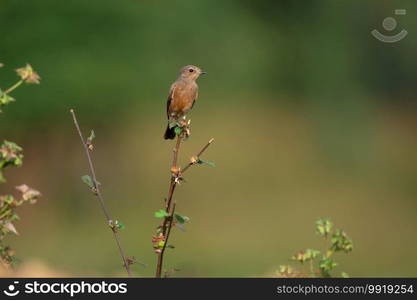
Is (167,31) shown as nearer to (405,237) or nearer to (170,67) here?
(170,67)

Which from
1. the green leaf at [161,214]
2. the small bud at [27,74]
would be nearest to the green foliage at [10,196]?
the small bud at [27,74]

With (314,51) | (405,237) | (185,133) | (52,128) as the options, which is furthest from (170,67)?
(185,133)

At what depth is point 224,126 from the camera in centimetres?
2183

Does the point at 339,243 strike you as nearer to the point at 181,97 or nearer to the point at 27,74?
the point at 27,74

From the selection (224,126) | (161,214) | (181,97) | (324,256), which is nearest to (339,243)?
(324,256)

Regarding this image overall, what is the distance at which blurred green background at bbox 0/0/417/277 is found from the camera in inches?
592

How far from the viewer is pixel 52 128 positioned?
16297mm

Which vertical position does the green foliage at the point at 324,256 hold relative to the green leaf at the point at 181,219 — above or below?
above

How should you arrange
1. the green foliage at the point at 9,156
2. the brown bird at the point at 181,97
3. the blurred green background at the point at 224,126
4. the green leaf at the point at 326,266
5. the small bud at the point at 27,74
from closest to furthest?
the green foliage at the point at 9,156 → the small bud at the point at 27,74 → the green leaf at the point at 326,266 → the brown bird at the point at 181,97 → the blurred green background at the point at 224,126

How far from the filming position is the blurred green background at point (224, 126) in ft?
49.3

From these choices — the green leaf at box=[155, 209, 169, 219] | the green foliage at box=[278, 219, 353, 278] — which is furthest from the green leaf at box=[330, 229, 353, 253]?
the green leaf at box=[155, 209, 169, 219]

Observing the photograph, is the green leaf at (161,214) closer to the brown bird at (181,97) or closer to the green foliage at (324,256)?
the green foliage at (324,256)

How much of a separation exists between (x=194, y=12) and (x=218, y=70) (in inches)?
65.6

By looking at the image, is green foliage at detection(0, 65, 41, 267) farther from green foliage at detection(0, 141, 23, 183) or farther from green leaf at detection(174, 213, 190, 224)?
green leaf at detection(174, 213, 190, 224)
